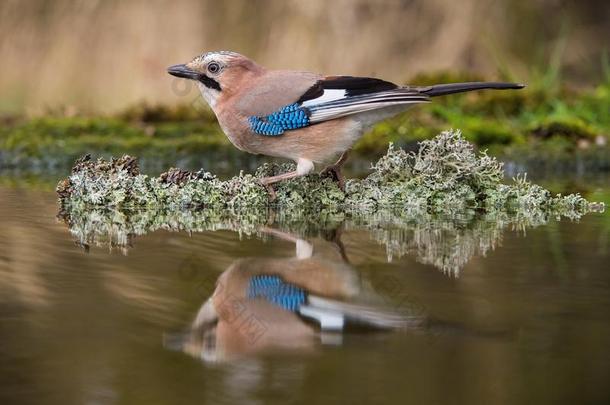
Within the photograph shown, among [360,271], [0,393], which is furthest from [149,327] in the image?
[360,271]

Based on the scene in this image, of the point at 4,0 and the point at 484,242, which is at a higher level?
the point at 4,0

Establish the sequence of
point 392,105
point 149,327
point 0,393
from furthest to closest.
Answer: point 392,105
point 149,327
point 0,393

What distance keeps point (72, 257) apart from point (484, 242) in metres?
1.89

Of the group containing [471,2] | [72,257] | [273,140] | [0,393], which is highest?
[471,2]

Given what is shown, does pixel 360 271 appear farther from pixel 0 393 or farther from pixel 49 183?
pixel 49 183

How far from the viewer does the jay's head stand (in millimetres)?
6449

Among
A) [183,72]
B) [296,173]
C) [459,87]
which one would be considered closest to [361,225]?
[296,173]

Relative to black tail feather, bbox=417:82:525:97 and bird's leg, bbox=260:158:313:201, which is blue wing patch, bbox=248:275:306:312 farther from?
black tail feather, bbox=417:82:525:97

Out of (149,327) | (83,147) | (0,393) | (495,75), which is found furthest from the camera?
(495,75)

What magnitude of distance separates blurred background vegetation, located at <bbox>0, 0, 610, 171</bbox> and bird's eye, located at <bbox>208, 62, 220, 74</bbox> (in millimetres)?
2745

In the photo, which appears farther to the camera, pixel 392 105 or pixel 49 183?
pixel 49 183

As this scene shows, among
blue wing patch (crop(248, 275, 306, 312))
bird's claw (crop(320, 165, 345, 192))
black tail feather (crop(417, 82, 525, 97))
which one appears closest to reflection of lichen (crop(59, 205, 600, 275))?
bird's claw (crop(320, 165, 345, 192))

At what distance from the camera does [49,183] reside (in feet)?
25.4

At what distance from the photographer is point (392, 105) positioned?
5.95 metres
